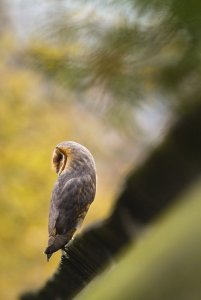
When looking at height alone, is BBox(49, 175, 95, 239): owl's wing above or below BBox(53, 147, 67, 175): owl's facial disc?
below

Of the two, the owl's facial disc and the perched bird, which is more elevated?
the owl's facial disc

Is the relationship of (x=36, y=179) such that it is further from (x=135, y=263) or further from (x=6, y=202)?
(x=135, y=263)

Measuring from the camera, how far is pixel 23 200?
1.58 meters

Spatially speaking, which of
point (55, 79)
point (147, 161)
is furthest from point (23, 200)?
point (147, 161)

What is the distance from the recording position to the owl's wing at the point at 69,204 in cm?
30

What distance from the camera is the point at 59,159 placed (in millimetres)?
359

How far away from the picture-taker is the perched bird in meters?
0.30

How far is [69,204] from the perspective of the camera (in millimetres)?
310

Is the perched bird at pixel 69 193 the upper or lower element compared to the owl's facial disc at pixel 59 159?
lower

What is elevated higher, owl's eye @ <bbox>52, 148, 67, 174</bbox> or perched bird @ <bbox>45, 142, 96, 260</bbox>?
owl's eye @ <bbox>52, 148, 67, 174</bbox>

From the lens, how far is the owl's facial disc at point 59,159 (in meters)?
0.35

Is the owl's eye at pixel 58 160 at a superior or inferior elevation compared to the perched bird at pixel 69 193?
superior

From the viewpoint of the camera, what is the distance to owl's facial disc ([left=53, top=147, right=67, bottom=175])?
1.15ft

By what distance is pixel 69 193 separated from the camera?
0.32 meters
